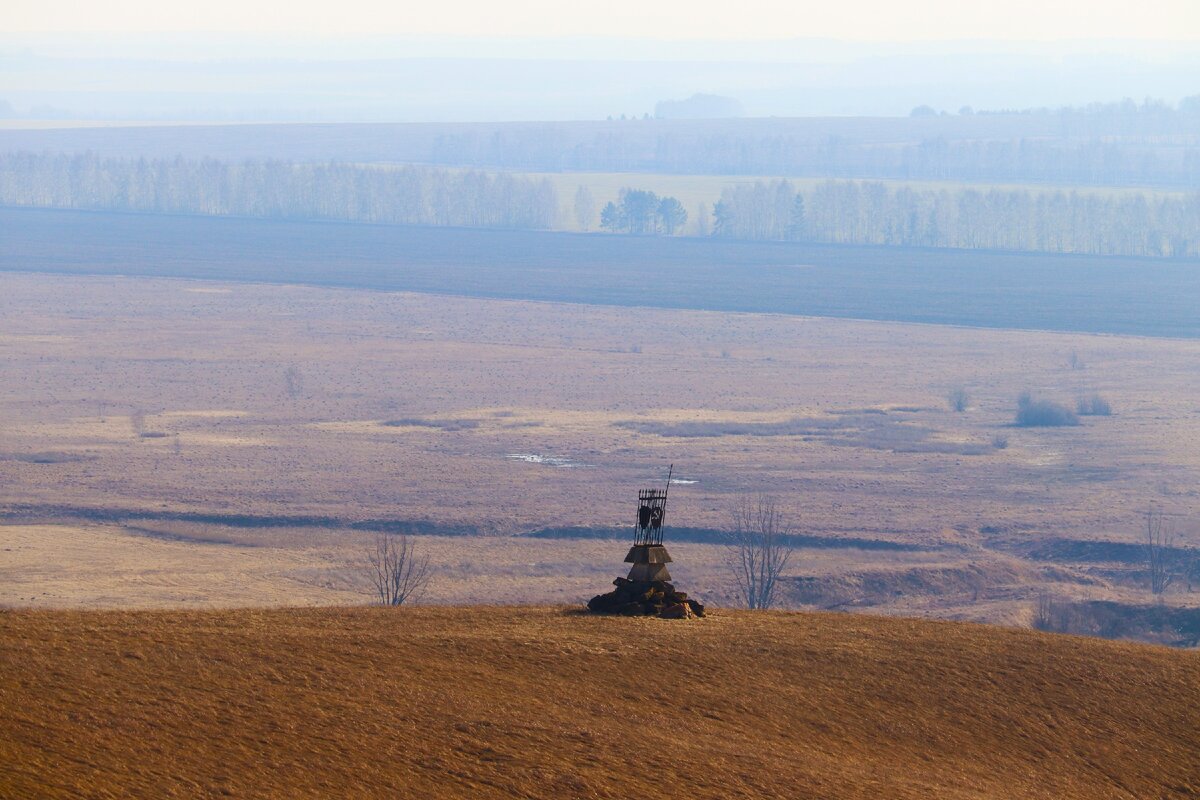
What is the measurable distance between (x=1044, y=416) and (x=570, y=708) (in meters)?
54.3

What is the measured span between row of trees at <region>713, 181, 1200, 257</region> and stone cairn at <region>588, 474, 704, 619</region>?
130 meters

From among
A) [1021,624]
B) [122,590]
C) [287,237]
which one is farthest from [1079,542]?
[287,237]

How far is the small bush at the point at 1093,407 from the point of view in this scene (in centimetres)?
6775

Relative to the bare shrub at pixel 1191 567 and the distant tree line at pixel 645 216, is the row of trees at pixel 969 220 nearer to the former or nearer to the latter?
the distant tree line at pixel 645 216

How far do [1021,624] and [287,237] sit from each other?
116649 millimetres

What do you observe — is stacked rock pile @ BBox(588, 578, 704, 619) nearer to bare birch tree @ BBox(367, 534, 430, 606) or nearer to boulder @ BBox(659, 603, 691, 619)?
boulder @ BBox(659, 603, 691, 619)

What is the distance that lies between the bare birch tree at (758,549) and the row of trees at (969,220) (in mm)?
102912

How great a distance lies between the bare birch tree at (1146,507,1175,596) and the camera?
40.2 m

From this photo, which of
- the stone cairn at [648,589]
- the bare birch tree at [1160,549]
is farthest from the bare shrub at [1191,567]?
the stone cairn at [648,589]

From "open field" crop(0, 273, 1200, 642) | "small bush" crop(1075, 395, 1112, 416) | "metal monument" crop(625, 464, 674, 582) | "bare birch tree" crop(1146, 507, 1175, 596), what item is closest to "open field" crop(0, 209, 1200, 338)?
"open field" crop(0, 273, 1200, 642)

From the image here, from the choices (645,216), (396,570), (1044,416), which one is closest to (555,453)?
(396,570)

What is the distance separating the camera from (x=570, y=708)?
583 inches

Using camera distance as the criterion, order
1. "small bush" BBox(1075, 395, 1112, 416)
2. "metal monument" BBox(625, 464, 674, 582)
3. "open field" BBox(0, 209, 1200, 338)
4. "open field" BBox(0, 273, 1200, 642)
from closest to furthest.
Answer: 1. "metal monument" BBox(625, 464, 674, 582)
2. "open field" BBox(0, 273, 1200, 642)
3. "small bush" BBox(1075, 395, 1112, 416)
4. "open field" BBox(0, 209, 1200, 338)

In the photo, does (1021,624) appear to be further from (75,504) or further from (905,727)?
(75,504)
